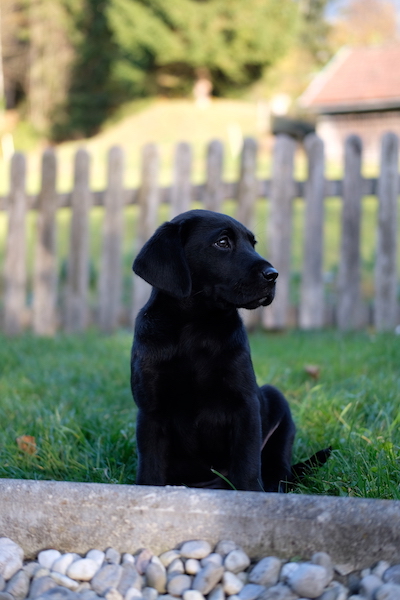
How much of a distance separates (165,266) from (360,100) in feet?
91.9

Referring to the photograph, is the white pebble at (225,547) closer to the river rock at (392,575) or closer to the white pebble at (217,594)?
the white pebble at (217,594)

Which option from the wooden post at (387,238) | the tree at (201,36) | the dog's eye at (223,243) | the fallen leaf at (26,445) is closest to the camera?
the dog's eye at (223,243)

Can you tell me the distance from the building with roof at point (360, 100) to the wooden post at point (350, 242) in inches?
880

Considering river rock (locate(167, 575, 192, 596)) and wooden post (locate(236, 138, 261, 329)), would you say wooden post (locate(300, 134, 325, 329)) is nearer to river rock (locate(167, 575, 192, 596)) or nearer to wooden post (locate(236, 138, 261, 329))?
wooden post (locate(236, 138, 261, 329))

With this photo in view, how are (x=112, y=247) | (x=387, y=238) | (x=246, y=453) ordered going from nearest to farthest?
(x=246, y=453) → (x=387, y=238) → (x=112, y=247)

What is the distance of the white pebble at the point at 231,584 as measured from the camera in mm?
1522

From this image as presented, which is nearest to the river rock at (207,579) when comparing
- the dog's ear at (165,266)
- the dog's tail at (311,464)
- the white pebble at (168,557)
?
the white pebble at (168,557)

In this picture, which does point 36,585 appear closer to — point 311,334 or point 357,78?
point 311,334

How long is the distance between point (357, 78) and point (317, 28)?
65.1 ft

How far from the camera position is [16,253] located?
6.88 metres

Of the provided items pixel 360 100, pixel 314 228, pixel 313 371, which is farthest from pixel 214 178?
pixel 360 100

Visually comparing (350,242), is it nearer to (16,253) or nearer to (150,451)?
(16,253)

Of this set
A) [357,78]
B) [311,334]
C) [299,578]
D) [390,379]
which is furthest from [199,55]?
[299,578]

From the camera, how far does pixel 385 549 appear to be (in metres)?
1.56
